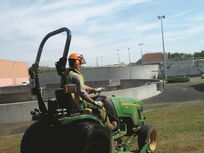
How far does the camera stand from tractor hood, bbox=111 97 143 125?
246 inches

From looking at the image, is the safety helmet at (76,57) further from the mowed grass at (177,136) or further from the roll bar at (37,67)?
the mowed grass at (177,136)

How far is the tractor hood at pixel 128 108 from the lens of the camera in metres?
6.26

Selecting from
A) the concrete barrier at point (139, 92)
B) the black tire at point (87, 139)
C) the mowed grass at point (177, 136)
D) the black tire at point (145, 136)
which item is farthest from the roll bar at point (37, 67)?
the concrete barrier at point (139, 92)

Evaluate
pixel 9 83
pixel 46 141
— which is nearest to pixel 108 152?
pixel 46 141

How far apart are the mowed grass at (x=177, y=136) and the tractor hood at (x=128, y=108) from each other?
3.30ft

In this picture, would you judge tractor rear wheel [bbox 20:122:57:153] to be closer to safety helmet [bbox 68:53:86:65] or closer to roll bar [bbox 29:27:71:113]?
roll bar [bbox 29:27:71:113]

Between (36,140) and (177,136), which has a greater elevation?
(36,140)

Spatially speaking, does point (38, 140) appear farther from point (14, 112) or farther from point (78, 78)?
point (14, 112)

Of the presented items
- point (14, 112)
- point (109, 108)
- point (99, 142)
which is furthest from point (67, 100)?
point (14, 112)

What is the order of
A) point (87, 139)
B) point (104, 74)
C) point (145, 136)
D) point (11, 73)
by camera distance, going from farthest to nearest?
1. point (11, 73)
2. point (104, 74)
3. point (145, 136)
4. point (87, 139)

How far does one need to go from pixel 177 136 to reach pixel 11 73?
61.6 metres

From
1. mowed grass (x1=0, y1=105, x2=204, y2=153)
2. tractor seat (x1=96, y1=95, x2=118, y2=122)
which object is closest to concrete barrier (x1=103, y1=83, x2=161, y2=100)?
mowed grass (x1=0, y1=105, x2=204, y2=153)

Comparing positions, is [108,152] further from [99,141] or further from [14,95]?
[14,95]

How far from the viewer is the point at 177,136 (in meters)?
8.54
